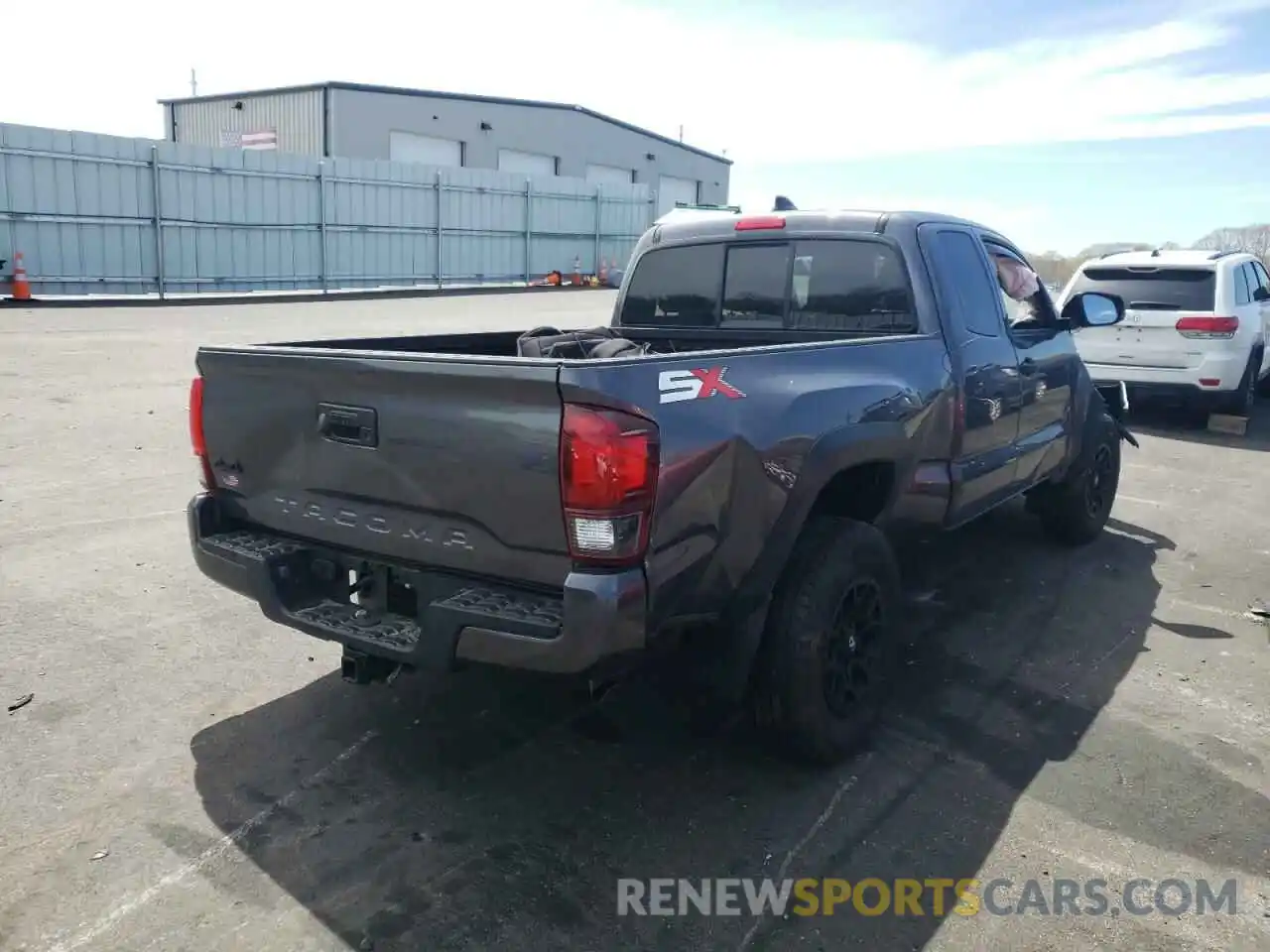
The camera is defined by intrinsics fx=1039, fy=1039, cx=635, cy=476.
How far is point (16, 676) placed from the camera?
4137 mm

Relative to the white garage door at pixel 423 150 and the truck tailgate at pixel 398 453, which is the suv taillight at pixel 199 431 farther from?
the white garage door at pixel 423 150

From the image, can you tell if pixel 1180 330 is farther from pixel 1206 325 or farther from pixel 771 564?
pixel 771 564

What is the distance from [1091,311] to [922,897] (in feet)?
13.2

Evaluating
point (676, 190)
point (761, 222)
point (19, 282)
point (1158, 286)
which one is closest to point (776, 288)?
point (761, 222)

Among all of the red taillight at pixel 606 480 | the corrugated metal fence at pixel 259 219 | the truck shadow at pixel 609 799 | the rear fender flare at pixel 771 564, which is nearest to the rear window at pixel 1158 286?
the truck shadow at pixel 609 799

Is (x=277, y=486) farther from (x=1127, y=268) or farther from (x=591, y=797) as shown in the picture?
(x=1127, y=268)

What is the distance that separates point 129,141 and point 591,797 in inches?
865

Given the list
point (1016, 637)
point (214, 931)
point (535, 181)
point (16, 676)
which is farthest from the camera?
point (535, 181)

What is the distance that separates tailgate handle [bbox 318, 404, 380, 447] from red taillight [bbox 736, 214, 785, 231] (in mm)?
2366

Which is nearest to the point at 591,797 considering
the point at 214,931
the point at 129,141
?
the point at 214,931

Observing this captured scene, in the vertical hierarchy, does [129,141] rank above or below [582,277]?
above

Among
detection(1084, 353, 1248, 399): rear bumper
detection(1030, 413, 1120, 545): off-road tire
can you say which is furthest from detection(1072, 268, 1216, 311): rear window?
detection(1030, 413, 1120, 545): off-road tire

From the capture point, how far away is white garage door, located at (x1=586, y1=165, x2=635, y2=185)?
136 feet

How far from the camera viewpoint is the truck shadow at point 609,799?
9.18ft
